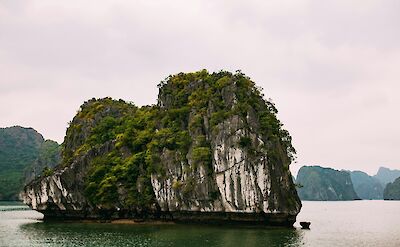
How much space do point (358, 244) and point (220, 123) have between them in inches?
983

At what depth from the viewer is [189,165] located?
5894cm

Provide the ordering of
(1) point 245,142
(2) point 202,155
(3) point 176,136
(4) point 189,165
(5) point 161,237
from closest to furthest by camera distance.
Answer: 1. (5) point 161,237
2. (1) point 245,142
3. (2) point 202,155
4. (4) point 189,165
5. (3) point 176,136

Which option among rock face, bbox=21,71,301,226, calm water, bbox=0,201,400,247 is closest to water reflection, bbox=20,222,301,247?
calm water, bbox=0,201,400,247

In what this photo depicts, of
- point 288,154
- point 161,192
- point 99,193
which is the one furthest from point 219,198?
point 99,193

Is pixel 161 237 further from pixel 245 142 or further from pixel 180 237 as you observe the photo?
pixel 245 142

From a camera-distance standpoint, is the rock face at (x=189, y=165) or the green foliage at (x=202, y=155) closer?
the rock face at (x=189, y=165)

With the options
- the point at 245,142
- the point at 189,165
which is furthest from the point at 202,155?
the point at 245,142

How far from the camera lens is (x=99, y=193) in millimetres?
61938

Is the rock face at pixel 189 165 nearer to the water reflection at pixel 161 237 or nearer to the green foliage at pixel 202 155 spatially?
the green foliage at pixel 202 155

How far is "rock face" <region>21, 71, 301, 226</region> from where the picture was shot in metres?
53.6

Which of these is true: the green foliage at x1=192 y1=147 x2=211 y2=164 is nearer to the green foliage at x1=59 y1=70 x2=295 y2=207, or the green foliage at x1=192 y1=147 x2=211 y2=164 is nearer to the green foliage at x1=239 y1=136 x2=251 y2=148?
the green foliage at x1=59 y1=70 x2=295 y2=207

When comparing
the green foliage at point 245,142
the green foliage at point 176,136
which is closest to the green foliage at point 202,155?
the green foliage at point 176,136

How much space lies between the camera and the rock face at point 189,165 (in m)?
53.6

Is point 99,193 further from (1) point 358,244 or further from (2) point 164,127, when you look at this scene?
(1) point 358,244
